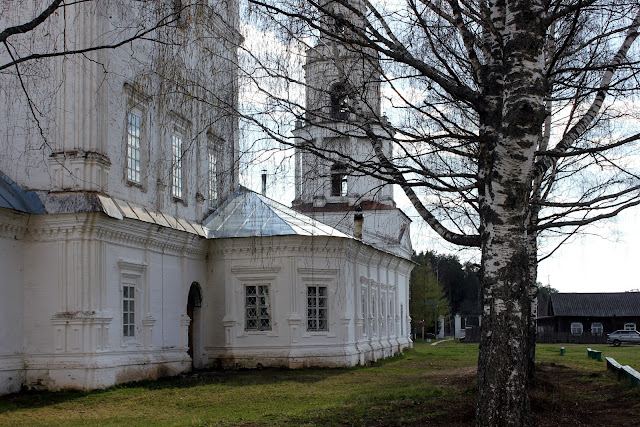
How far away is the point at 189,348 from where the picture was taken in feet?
67.3

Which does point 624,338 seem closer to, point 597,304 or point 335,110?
point 597,304

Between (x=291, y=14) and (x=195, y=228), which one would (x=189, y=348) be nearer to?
(x=195, y=228)

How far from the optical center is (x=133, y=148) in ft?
57.0

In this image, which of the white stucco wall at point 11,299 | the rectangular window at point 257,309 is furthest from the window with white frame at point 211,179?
the white stucco wall at point 11,299

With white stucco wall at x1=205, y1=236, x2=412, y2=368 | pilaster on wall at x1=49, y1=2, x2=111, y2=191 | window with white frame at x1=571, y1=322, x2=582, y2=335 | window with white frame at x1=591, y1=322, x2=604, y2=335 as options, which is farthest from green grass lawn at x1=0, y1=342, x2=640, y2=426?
window with white frame at x1=591, y1=322, x2=604, y2=335

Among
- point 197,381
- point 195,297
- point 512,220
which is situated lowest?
point 197,381

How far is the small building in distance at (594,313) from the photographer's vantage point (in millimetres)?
52062

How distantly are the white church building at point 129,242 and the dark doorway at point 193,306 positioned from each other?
A: 1.6 inches

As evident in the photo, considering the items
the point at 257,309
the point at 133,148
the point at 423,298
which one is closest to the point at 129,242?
the point at 133,148

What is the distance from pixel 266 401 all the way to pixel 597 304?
4523cm

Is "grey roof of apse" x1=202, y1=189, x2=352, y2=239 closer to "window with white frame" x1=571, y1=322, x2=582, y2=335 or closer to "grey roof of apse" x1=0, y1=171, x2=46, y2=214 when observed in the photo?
"grey roof of apse" x1=0, y1=171, x2=46, y2=214

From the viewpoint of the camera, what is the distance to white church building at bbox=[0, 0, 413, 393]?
48.3 feet

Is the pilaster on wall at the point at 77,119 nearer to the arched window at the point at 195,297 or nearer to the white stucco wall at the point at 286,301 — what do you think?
the arched window at the point at 195,297

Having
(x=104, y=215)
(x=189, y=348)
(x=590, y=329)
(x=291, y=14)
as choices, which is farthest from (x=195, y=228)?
(x=590, y=329)
